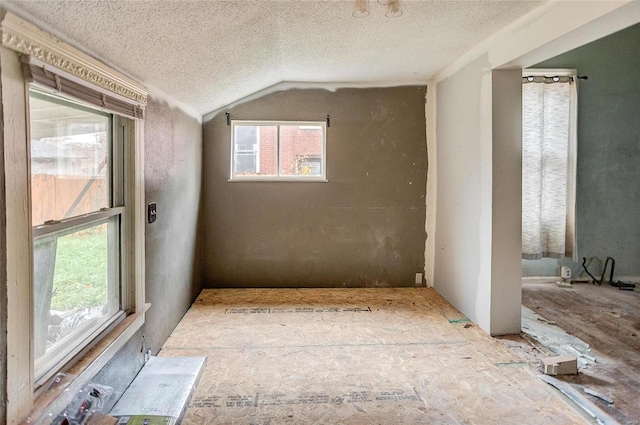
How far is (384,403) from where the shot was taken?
7.47 feet

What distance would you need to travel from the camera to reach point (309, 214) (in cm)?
474

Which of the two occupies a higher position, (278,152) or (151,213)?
(278,152)

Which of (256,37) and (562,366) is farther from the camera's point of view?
(256,37)

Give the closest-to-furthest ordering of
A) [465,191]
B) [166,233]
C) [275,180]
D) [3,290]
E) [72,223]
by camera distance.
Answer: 1. [3,290]
2. [72,223]
3. [166,233]
4. [465,191]
5. [275,180]

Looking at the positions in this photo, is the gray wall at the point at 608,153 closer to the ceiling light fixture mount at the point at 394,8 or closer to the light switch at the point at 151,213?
the ceiling light fixture mount at the point at 394,8

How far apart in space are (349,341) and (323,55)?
242 centimetres

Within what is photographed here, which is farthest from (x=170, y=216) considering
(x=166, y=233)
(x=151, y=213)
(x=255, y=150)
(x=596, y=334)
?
(x=596, y=334)

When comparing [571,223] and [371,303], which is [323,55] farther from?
[571,223]

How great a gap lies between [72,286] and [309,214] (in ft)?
9.92

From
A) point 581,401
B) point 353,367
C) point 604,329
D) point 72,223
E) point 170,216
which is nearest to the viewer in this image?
point 72,223

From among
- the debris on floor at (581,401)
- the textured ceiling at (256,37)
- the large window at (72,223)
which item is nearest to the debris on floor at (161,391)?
the large window at (72,223)

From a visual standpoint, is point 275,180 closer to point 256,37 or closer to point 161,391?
point 256,37

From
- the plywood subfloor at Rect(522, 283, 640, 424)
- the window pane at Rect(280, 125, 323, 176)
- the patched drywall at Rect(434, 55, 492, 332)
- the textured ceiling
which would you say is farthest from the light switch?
the plywood subfloor at Rect(522, 283, 640, 424)

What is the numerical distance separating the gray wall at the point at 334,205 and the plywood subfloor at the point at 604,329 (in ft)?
4.75
